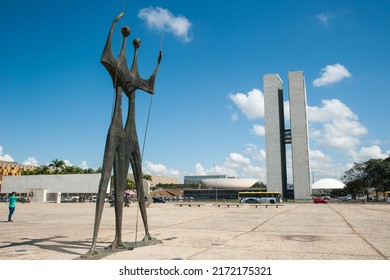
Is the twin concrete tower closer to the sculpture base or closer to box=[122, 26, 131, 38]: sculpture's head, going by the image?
the sculpture base

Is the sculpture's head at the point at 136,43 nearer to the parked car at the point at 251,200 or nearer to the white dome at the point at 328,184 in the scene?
the parked car at the point at 251,200

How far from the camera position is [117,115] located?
8016 millimetres

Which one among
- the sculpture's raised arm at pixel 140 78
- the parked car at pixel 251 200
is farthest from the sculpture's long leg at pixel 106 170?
the parked car at pixel 251 200

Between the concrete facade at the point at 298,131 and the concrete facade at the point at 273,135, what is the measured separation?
A: 3.55 meters

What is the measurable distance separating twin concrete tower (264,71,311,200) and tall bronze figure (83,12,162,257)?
7374cm

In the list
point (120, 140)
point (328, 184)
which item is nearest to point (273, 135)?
point (328, 184)

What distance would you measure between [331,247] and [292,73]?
78.7 metres

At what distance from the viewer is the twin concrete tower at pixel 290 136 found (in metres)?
77.6

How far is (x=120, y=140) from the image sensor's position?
8031 millimetres

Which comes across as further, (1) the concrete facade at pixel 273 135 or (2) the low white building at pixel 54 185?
(1) the concrete facade at pixel 273 135

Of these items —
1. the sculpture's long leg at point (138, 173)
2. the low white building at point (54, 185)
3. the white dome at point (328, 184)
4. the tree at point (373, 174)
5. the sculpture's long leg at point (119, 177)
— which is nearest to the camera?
the sculpture's long leg at point (119, 177)

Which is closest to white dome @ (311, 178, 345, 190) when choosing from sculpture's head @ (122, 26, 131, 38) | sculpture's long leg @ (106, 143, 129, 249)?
sculpture's long leg @ (106, 143, 129, 249)

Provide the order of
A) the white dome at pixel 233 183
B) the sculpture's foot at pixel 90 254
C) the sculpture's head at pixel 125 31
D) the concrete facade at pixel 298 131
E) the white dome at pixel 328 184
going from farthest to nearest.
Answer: the white dome at pixel 233 183 < the white dome at pixel 328 184 < the concrete facade at pixel 298 131 < the sculpture's head at pixel 125 31 < the sculpture's foot at pixel 90 254
